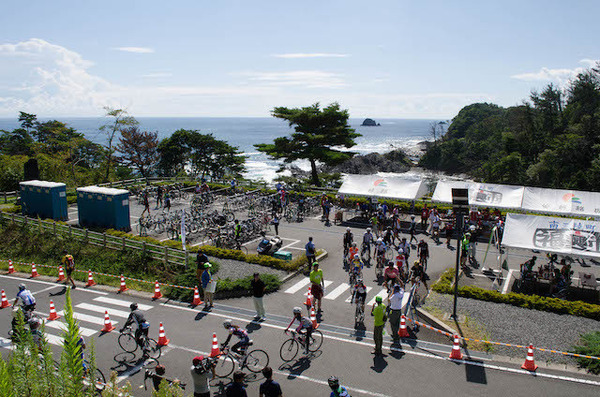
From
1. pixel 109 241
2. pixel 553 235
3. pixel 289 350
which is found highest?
pixel 553 235

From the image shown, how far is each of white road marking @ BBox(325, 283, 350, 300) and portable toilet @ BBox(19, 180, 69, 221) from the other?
2056cm

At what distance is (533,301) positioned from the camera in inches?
608

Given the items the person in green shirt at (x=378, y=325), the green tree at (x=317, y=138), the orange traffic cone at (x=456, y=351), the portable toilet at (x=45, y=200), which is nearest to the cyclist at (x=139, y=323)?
the person in green shirt at (x=378, y=325)

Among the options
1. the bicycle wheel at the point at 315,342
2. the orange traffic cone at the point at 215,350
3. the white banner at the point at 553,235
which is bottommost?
the bicycle wheel at the point at 315,342

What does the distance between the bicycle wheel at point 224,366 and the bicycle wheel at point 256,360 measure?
1.45 feet

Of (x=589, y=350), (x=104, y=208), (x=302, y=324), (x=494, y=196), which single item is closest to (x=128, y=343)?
(x=302, y=324)

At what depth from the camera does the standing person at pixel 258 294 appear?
14.3 metres

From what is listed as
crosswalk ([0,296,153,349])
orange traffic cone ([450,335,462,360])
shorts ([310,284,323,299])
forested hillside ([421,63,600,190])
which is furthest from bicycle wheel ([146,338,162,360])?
forested hillside ([421,63,600,190])

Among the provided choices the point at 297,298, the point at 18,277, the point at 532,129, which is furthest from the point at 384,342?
the point at 532,129

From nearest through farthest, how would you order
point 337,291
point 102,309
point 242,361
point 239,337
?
point 239,337 < point 242,361 < point 102,309 < point 337,291

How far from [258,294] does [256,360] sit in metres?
3.11

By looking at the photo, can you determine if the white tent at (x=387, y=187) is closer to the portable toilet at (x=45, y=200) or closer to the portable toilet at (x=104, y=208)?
the portable toilet at (x=104, y=208)

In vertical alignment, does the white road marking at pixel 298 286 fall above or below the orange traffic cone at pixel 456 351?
below

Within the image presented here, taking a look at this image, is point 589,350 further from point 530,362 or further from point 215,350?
point 215,350
